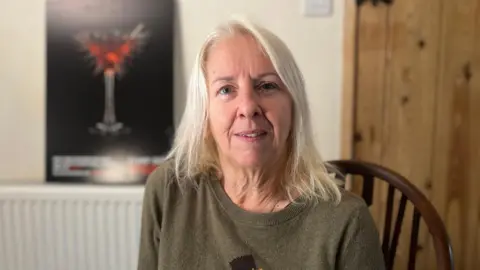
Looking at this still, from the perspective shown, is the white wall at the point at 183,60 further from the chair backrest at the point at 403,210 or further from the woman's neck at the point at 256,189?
the woman's neck at the point at 256,189

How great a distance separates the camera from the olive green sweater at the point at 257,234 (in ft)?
3.44

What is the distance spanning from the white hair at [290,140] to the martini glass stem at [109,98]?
25.2 inches

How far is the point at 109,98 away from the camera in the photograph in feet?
5.85

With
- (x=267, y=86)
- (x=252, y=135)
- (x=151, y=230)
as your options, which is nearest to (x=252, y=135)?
(x=252, y=135)

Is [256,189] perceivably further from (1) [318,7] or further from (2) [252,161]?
(1) [318,7]

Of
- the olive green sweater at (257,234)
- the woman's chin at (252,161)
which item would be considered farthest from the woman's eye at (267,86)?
the olive green sweater at (257,234)

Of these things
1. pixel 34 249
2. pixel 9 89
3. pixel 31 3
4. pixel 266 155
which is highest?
pixel 31 3

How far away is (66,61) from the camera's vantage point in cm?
178

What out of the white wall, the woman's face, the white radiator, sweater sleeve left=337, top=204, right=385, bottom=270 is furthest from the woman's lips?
the white radiator

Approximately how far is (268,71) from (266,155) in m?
0.17

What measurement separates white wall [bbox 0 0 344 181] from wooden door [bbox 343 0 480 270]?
7 centimetres

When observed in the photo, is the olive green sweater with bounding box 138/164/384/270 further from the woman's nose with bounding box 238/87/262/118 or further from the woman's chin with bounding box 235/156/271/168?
the woman's nose with bounding box 238/87/262/118

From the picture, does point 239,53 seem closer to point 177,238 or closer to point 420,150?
point 177,238

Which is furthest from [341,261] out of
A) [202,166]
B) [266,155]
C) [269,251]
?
[202,166]
